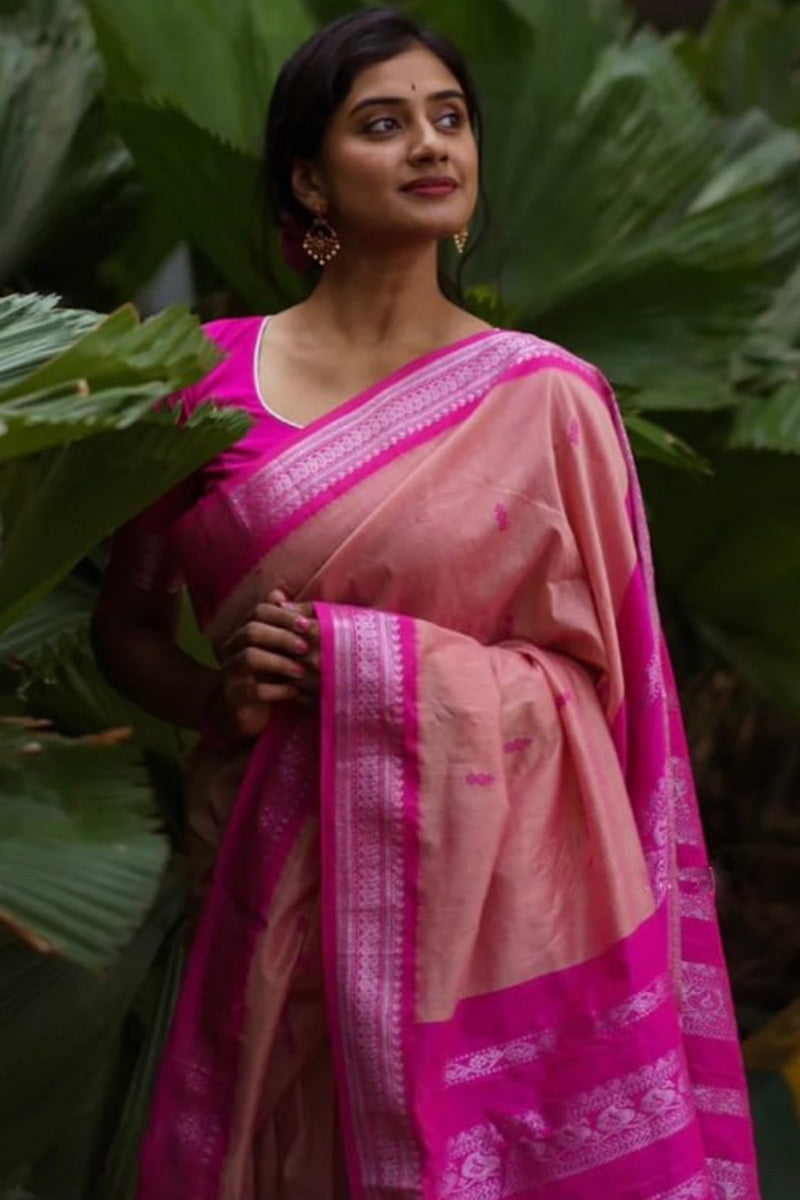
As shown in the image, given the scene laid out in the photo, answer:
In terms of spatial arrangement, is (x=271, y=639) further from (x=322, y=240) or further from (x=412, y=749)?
(x=322, y=240)

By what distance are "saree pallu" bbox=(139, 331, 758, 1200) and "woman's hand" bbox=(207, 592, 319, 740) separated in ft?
0.06

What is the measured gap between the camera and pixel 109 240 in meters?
2.50

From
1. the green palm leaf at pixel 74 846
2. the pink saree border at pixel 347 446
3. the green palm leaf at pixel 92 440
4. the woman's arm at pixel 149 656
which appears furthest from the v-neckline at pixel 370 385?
the green palm leaf at pixel 74 846

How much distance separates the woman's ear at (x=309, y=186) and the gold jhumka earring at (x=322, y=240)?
0.01m

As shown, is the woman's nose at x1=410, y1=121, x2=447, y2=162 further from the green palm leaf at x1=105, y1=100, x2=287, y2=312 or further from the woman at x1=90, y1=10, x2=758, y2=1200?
the green palm leaf at x1=105, y1=100, x2=287, y2=312

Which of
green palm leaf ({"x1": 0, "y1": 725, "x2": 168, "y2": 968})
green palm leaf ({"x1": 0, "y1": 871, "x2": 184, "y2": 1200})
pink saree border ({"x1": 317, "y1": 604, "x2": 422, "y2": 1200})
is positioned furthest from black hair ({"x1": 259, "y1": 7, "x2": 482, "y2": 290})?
green palm leaf ({"x1": 0, "y1": 871, "x2": 184, "y2": 1200})

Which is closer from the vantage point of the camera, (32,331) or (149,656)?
(32,331)

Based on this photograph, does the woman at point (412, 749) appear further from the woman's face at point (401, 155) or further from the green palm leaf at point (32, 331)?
the green palm leaf at point (32, 331)

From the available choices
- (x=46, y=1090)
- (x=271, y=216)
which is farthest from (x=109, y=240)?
(x=46, y=1090)

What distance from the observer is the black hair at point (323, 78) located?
1558mm

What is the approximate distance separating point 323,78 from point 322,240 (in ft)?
0.43

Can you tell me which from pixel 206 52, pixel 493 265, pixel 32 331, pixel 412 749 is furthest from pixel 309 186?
pixel 493 265

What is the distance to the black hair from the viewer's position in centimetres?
156

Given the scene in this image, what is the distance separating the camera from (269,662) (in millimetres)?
1497
